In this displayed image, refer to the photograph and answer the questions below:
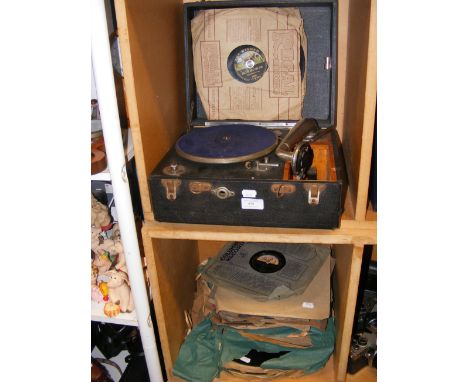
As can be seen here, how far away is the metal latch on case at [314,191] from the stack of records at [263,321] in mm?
397

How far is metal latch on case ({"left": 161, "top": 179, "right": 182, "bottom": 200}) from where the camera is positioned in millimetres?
884

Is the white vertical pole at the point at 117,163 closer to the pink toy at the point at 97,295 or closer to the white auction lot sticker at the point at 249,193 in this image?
the pink toy at the point at 97,295

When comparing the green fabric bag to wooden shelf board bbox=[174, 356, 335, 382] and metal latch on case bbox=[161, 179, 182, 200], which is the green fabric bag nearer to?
wooden shelf board bbox=[174, 356, 335, 382]

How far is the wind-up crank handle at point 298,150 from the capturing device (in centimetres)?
88

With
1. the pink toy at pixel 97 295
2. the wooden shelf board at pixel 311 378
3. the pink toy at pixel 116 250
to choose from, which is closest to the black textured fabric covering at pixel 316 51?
the pink toy at pixel 116 250

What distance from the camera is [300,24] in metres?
1.09

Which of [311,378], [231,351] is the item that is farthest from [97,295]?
[311,378]

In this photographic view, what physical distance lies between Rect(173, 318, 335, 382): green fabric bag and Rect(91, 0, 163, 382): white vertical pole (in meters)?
0.11

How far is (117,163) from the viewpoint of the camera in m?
0.85

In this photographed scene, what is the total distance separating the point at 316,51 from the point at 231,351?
32.0 inches

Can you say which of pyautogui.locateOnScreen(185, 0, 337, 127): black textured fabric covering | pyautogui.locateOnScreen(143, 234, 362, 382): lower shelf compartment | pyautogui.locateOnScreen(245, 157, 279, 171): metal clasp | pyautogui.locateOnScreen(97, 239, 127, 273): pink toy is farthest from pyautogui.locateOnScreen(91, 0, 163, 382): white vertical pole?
pyautogui.locateOnScreen(185, 0, 337, 127): black textured fabric covering

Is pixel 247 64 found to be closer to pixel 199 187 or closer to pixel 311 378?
pixel 199 187
